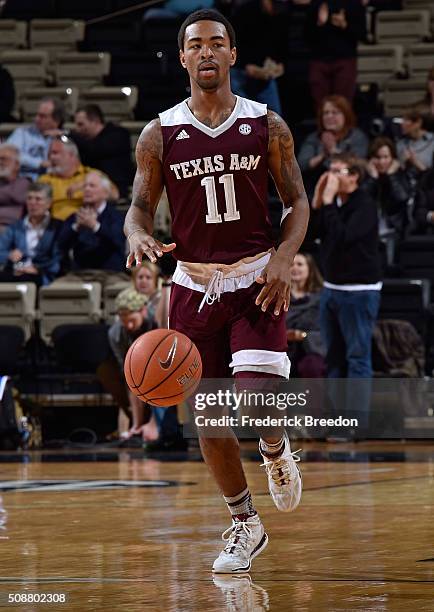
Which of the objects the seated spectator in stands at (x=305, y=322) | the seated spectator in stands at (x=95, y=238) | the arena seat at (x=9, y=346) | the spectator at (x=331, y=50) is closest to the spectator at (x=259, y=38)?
the spectator at (x=331, y=50)

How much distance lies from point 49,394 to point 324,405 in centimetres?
263

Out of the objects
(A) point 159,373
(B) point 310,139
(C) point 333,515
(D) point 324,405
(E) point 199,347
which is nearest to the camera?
(A) point 159,373

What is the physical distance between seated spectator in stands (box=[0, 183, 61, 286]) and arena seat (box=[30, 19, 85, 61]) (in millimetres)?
4685

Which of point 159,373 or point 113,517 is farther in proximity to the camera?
point 113,517

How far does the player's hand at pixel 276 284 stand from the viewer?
5.13m

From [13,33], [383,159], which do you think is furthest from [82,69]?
[383,159]

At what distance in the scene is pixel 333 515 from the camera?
22.2 ft

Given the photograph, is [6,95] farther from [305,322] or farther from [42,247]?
[305,322]

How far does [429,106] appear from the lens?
13.7m

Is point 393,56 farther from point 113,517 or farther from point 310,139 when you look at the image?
point 113,517

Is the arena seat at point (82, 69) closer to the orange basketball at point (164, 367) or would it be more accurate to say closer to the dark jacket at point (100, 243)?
the dark jacket at point (100, 243)

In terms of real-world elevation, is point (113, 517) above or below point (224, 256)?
below

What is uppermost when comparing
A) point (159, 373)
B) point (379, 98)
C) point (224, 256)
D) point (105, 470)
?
point (379, 98)

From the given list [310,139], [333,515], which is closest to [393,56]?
[310,139]
